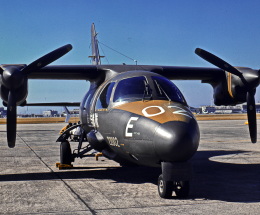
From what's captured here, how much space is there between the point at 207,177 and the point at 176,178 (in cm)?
336

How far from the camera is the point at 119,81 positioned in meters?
9.37

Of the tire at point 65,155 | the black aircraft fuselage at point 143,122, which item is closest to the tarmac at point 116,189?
the tire at point 65,155

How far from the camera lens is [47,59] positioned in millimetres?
10305

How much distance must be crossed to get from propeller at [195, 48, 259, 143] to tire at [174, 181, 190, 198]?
4.47m

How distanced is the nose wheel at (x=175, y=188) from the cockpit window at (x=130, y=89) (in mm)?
2236

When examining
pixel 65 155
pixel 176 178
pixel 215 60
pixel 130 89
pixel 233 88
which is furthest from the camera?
pixel 233 88

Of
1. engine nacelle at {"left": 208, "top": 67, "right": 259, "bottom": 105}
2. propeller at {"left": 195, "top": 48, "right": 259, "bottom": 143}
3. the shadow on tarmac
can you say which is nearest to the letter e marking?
the shadow on tarmac

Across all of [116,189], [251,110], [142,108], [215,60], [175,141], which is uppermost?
[215,60]

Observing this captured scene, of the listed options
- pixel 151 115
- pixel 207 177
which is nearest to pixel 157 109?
pixel 151 115

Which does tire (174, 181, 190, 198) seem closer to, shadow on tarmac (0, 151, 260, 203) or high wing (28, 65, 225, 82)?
shadow on tarmac (0, 151, 260, 203)

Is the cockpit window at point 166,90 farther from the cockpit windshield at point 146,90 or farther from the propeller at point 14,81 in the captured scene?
the propeller at point 14,81

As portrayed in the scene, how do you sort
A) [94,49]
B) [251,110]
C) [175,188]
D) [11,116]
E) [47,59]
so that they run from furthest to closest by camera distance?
[94,49] < [251,110] < [47,59] < [11,116] < [175,188]

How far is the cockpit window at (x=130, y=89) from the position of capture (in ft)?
28.1

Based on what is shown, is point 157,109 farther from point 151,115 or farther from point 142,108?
point 142,108
